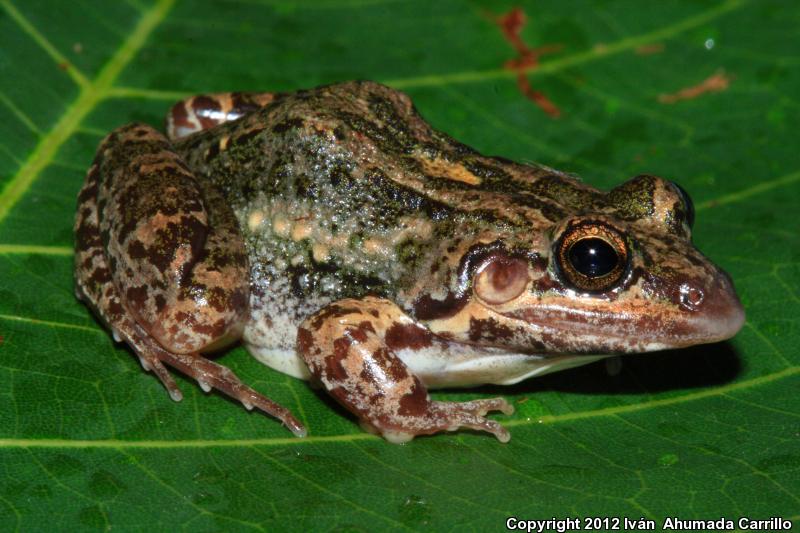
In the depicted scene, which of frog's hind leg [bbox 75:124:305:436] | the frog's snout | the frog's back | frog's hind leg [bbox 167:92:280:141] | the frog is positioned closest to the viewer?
the frog's snout

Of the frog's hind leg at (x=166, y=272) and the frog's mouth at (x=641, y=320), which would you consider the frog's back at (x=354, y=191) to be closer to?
the frog's hind leg at (x=166, y=272)

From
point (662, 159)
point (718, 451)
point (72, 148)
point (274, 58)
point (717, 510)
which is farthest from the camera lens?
point (274, 58)

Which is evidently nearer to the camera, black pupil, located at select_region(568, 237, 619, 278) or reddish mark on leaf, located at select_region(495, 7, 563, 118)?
black pupil, located at select_region(568, 237, 619, 278)

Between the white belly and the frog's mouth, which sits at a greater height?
the frog's mouth

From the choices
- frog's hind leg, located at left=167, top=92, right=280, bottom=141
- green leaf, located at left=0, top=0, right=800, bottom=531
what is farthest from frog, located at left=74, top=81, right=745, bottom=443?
frog's hind leg, located at left=167, top=92, right=280, bottom=141

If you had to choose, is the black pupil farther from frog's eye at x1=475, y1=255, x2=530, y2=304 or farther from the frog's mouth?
frog's eye at x1=475, y1=255, x2=530, y2=304

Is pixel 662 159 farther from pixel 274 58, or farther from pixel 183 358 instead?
pixel 183 358

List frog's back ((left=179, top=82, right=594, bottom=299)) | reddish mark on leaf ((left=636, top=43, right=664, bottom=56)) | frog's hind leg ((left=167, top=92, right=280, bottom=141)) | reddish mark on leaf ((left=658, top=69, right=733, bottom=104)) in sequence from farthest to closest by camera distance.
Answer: reddish mark on leaf ((left=636, top=43, right=664, bottom=56))
reddish mark on leaf ((left=658, top=69, right=733, bottom=104))
frog's hind leg ((left=167, top=92, right=280, bottom=141))
frog's back ((left=179, top=82, right=594, bottom=299))

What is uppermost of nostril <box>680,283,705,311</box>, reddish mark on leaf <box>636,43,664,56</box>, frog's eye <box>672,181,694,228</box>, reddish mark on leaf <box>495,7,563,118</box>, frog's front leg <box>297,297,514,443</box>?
reddish mark on leaf <box>636,43,664,56</box>

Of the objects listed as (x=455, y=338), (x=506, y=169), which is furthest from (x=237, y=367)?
(x=506, y=169)
